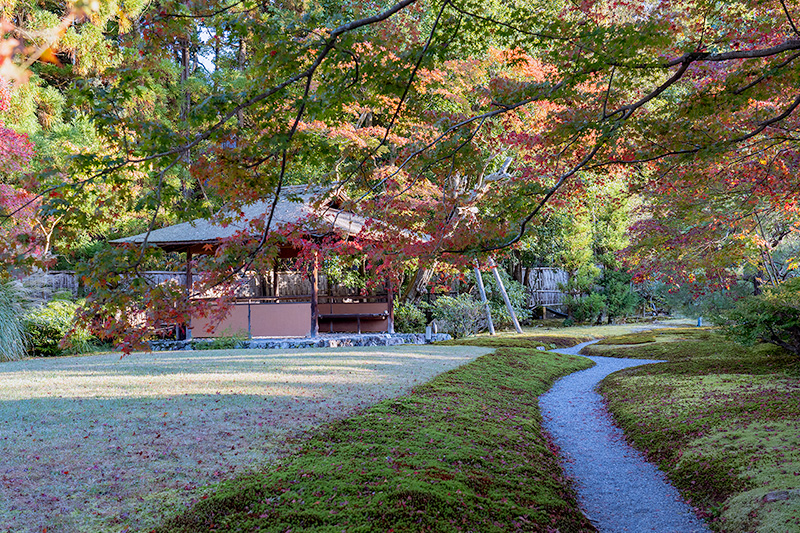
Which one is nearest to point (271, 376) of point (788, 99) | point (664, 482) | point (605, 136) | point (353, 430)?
point (353, 430)

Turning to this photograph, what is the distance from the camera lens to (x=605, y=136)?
370 cm

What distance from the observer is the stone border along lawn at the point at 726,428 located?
3.69m

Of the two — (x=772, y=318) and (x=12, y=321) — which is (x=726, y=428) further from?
(x=12, y=321)

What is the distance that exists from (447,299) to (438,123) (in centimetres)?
1162

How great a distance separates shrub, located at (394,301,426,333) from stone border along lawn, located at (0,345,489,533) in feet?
23.0

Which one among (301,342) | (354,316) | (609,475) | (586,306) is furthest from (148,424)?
(586,306)

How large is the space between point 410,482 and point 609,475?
2173 millimetres

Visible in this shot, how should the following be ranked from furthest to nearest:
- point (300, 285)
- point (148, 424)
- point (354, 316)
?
1. point (300, 285)
2. point (354, 316)
3. point (148, 424)

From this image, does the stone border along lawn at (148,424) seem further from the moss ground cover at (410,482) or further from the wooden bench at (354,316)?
the wooden bench at (354,316)

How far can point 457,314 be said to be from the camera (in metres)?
16.1

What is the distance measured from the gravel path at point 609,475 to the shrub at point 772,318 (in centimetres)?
217

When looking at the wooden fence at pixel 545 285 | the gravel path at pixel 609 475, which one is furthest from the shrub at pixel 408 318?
the gravel path at pixel 609 475

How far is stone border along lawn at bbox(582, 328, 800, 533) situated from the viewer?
12.1 feet

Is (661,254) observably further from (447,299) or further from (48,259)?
(48,259)
